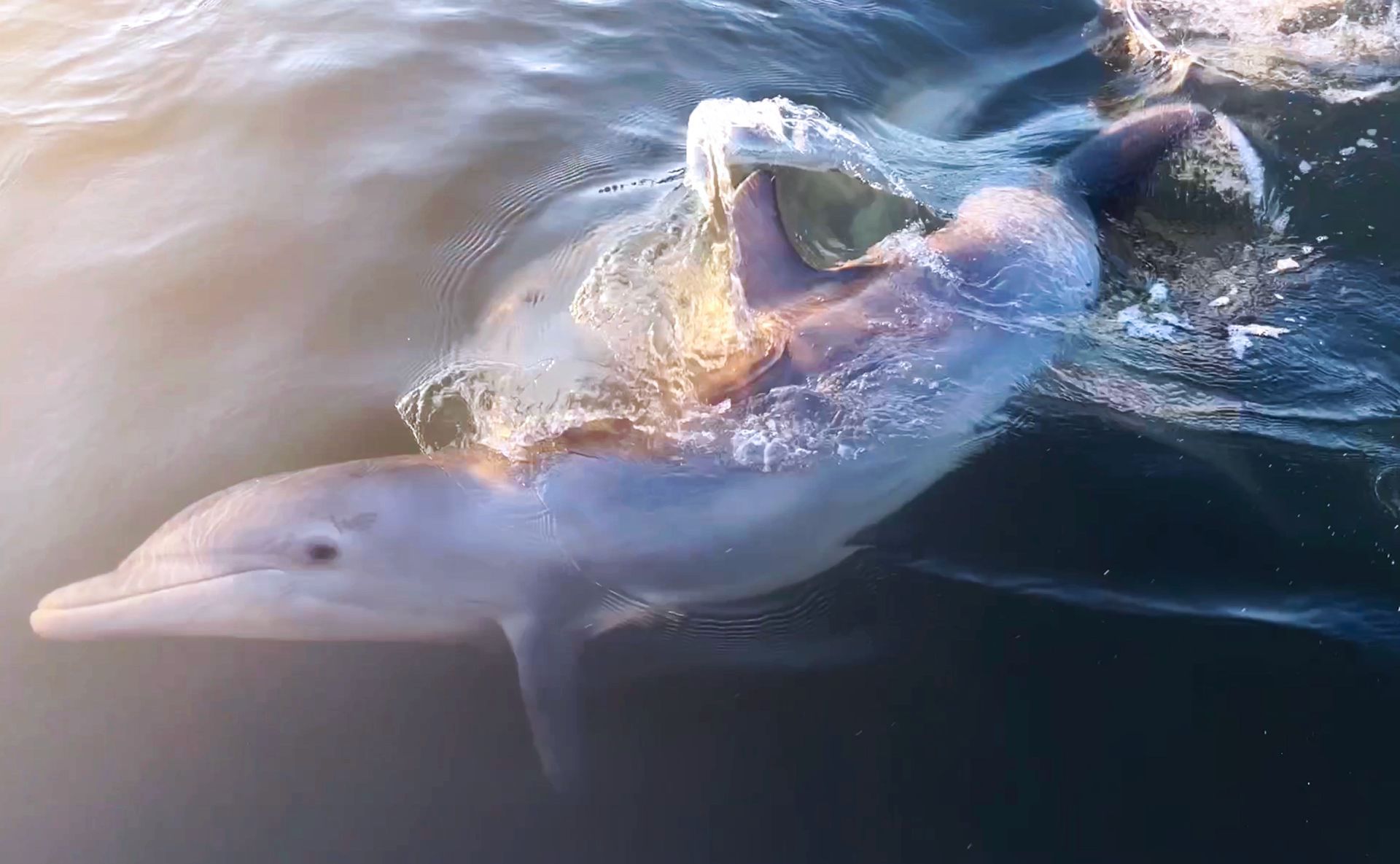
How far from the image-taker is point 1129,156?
848 cm

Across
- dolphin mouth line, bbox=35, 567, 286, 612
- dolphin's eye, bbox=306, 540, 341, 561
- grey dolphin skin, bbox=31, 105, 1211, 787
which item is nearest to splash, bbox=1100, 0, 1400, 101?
grey dolphin skin, bbox=31, 105, 1211, 787

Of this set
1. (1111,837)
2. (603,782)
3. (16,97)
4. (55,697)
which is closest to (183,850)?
(55,697)

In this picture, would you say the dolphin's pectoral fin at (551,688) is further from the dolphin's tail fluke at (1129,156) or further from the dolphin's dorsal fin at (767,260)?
the dolphin's tail fluke at (1129,156)

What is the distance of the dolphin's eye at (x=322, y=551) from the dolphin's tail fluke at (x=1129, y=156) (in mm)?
6248

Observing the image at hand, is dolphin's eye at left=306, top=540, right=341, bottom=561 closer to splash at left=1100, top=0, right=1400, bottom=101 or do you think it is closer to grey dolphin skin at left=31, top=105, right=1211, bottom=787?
grey dolphin skin at left=31, top=105, right=1211, bottom=787

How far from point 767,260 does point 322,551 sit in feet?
11.0

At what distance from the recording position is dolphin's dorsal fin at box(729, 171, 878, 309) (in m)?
6.86

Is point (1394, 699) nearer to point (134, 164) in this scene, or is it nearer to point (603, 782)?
point (603, 782)

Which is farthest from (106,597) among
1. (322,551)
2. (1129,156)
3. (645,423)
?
(1129,156)

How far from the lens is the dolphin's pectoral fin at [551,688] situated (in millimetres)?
4742

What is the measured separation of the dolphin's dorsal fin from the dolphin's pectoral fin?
2604 mm

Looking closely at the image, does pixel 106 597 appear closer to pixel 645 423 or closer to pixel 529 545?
pixel 529 545

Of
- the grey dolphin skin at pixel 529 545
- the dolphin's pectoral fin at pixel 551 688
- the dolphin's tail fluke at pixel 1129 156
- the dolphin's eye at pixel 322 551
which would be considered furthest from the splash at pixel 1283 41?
the dolphin's eye at pixel 322 551

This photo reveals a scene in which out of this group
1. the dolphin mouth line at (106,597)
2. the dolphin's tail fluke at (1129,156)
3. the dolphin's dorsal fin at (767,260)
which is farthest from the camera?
the dolphin's tail fluke at (1129,156)
